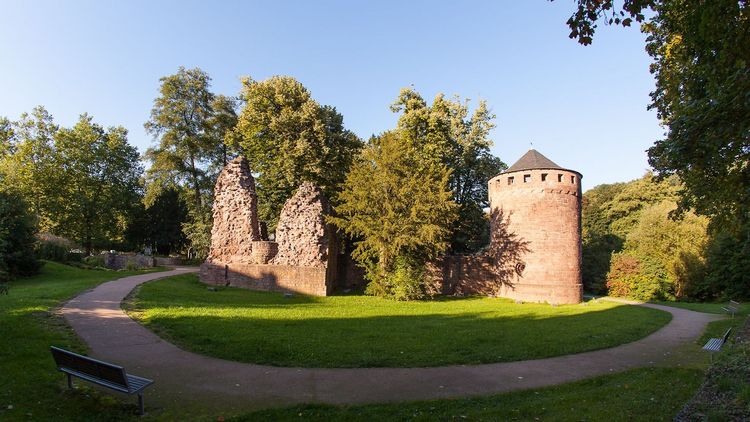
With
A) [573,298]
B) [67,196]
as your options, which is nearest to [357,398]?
[573,298]

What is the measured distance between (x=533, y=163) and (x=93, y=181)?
1393 inches

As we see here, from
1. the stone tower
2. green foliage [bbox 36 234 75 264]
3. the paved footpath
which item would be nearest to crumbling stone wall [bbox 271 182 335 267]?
the stone tower

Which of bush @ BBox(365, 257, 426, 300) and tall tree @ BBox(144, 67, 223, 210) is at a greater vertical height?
tall tree @ BBox(144, 67, 223, 210)

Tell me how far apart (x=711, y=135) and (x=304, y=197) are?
17539mm

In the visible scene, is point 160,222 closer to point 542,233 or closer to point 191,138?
point 191,138

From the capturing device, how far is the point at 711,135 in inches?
310

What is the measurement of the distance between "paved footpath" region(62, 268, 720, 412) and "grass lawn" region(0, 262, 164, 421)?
0.42m

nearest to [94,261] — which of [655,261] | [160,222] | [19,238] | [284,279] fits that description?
[19,238]

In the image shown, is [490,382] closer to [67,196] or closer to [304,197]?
[304,197]

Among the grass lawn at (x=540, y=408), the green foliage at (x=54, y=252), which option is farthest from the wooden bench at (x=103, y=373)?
the green foliage at (x=54, y=252)

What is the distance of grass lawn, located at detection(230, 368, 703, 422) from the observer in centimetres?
509

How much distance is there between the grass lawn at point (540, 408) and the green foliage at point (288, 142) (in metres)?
20.6

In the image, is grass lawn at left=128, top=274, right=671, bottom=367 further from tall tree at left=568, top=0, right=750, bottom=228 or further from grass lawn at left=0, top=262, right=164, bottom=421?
tall tree at left=568, top=0, right=750, bottom=228

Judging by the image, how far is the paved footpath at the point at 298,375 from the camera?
5.84 m
